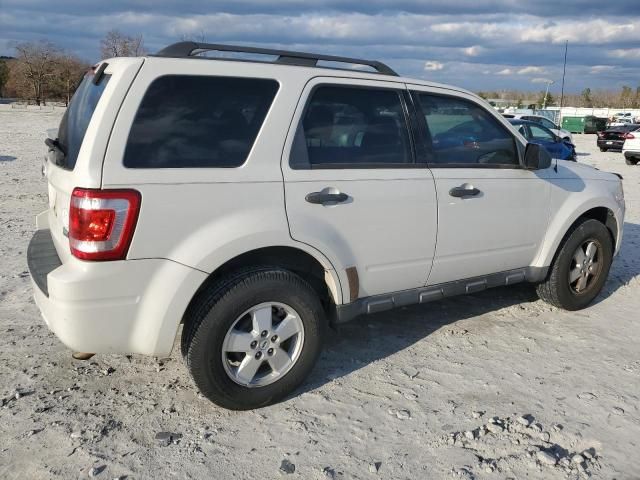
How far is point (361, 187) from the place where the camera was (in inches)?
138

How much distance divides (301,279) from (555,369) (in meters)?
1.94

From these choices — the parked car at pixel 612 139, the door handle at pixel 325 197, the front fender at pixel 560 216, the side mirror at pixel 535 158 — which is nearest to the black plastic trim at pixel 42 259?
the door handle at pixel 325 197

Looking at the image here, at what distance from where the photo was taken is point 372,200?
11.6 feet

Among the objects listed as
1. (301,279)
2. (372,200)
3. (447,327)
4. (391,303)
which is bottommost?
(447,327)

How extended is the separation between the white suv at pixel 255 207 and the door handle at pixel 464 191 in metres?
0.02

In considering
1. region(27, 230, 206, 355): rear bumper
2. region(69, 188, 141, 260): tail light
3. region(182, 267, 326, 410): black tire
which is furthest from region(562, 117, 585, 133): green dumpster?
region(69, 188, 141, 260): tail light

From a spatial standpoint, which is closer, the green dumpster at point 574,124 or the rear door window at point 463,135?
the rear door window at point 463,135

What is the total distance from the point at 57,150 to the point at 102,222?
875mm

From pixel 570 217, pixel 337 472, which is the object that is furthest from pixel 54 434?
pixel 570 217

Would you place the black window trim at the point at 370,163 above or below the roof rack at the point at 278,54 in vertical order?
below

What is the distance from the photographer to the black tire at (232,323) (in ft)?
10.1

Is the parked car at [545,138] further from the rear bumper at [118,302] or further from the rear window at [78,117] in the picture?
the rear bumper at [118,302]

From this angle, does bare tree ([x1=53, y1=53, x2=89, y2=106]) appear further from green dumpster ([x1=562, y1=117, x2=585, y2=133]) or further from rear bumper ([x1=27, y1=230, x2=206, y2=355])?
rear bumper ([x1=27, y1=230, x2=206, y2=355])

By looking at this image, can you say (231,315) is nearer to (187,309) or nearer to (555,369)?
(187,309)
